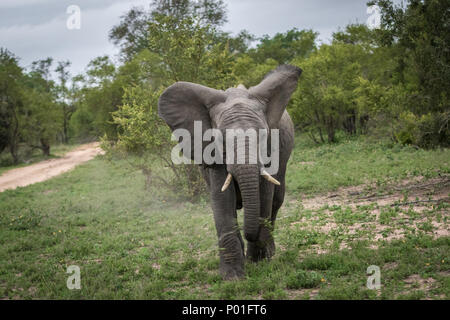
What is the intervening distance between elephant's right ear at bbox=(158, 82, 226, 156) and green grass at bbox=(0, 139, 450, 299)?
2.18m

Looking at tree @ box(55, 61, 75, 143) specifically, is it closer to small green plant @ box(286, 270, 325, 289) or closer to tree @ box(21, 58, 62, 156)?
tree @ box(21, 58, 62, 156)

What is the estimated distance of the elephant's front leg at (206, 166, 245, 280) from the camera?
6.06 metres

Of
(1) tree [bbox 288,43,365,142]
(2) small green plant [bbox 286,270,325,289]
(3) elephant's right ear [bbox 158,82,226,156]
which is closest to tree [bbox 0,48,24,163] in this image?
(1) tree [bbox 288,43,365,142]

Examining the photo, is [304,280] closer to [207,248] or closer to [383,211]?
[207,248]

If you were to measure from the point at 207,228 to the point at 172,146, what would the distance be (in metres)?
4.09

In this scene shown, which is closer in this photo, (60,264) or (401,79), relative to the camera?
(60,264)

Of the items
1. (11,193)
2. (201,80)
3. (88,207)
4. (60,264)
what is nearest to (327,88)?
(201,80)

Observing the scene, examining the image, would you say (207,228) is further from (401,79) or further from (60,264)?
(401,79)

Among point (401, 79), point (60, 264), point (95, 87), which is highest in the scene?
point (95, 87)

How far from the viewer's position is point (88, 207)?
522 inches

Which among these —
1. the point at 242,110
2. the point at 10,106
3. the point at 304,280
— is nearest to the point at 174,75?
the point at 242,110

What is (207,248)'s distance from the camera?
7.96 meters

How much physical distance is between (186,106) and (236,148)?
1.34 meters

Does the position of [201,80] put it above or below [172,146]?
above
